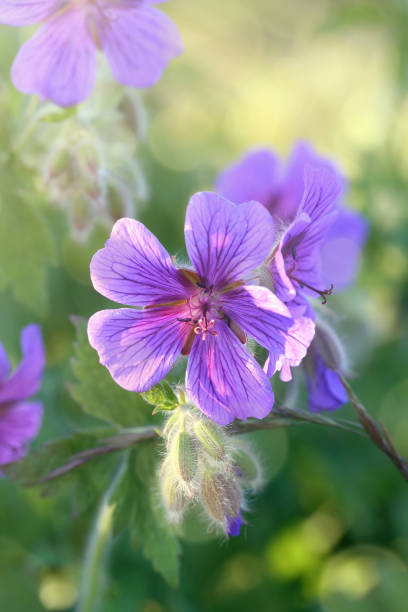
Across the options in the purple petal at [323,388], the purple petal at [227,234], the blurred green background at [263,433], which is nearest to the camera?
the purple petal at [227,234]

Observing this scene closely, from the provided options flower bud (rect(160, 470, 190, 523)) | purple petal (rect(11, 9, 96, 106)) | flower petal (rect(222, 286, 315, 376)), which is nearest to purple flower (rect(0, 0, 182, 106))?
purple petal (rect(11, 9, 96, 106))

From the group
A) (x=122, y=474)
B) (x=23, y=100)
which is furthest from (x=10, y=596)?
(x=23, y=100)

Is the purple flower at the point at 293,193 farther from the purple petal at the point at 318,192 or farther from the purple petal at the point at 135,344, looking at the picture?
the purple petal at the point at 135,344

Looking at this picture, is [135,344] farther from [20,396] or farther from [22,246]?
[22,246]

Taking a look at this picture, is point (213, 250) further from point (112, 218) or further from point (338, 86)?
point (338, 86)

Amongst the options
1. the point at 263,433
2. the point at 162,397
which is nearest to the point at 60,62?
the point at 162,397

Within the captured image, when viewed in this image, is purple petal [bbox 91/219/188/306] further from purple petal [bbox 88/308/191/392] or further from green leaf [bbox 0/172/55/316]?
green leaf [bbox 0/172/55/316]

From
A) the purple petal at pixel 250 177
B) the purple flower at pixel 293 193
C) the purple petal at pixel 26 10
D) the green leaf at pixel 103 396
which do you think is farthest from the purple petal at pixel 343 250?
the purple petal at pixel 26 10
